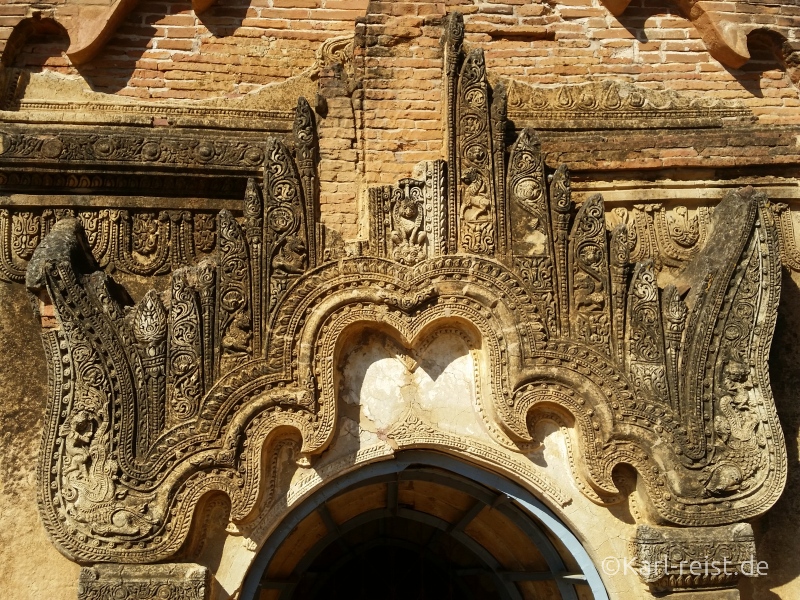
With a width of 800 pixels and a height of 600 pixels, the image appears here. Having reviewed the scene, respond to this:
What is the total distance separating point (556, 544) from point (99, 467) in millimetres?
2621

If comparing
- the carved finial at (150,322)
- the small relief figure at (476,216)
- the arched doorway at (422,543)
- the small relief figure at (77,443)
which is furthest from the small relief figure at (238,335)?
the small relief figure at (476,216)

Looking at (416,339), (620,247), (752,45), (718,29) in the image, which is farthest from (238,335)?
(752,45)

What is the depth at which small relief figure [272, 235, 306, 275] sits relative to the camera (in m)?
5.50

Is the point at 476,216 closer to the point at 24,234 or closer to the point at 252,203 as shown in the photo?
the point at 252,203

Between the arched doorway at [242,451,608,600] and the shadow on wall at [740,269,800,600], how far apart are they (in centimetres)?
103

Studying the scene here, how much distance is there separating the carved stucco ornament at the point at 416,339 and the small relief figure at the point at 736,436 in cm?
1

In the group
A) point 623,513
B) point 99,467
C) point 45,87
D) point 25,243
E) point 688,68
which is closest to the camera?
point 99,467

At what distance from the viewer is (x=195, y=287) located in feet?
18.0

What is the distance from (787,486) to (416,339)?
2.39 metres

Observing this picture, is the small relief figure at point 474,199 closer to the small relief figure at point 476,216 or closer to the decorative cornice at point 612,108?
the small relief figure at point 476,216

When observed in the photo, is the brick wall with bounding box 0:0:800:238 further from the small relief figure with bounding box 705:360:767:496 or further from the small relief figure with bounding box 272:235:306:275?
the small relief figure with bounding box 705:360:767:496

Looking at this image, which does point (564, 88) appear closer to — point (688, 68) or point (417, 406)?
point (688, 68)

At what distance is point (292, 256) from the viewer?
5.52 metres

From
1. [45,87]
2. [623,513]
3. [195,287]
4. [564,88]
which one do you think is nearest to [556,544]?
[623,513]
